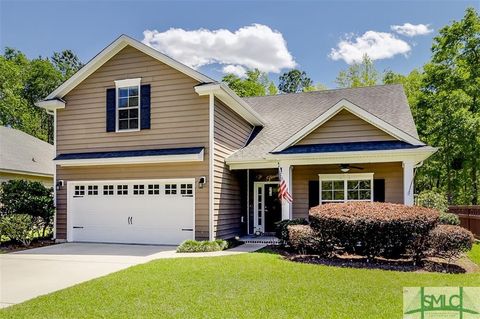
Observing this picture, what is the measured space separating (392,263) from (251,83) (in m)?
27.2

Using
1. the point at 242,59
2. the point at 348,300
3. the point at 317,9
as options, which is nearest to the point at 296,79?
the point at 242,59

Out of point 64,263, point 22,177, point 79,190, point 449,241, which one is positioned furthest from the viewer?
point 22,177

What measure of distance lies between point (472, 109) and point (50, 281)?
2351cm

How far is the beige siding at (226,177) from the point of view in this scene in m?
12.8

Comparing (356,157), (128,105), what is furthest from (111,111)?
(356,157)

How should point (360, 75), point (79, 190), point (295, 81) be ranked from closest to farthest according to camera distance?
point (79, 190), point (360, 75), point (295, 81)

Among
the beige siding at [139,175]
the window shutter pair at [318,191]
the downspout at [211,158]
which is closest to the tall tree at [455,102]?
the window shutter pair at [318,191]

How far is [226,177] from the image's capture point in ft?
44.8

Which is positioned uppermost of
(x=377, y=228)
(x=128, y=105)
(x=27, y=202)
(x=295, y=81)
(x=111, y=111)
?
(x=295, y=81)

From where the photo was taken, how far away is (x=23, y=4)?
14.4 meters

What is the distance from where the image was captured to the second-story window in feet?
44.1

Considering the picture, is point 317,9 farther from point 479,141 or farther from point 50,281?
point 479,141

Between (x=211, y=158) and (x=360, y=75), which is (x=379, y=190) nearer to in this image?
(x=211, y=158)

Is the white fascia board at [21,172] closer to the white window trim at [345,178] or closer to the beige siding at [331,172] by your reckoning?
the beige siding at [331,172]
